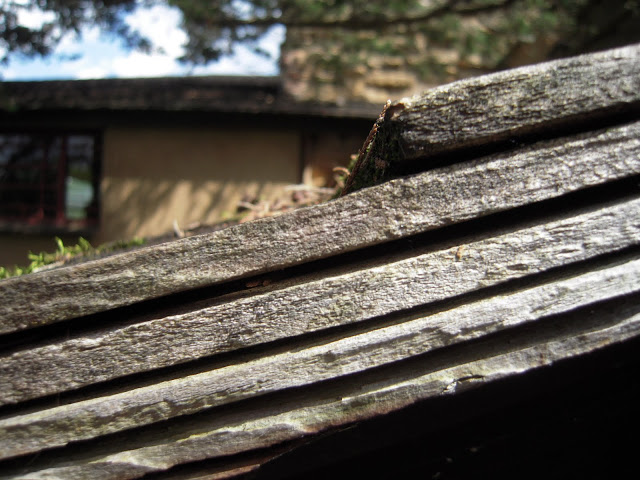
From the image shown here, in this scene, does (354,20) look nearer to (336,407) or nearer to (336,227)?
(336,227)

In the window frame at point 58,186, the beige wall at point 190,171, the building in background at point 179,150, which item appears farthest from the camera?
the window frame at point 58,186

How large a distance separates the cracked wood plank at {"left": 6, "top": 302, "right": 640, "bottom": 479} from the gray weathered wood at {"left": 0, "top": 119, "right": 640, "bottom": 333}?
0.85 feet

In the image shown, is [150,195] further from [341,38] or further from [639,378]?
[639,378]

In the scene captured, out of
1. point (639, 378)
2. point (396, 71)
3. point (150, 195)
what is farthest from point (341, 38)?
point (639, 378)

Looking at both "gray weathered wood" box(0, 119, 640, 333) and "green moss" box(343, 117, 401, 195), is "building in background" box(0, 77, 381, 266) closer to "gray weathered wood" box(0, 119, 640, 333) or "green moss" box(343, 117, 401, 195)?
"green moss" box(343, 117, 401, 195)

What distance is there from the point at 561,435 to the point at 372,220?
772 millimetres

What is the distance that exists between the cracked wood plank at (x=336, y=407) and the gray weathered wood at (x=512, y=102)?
371mm

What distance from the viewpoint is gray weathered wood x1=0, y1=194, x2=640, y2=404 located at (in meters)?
0.84

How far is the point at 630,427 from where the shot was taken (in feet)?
3.82

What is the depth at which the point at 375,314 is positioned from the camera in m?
0.85

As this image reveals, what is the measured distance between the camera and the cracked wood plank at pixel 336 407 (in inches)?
33.7

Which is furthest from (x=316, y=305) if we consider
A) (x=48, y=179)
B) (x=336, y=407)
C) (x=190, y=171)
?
(x=48, y=179)

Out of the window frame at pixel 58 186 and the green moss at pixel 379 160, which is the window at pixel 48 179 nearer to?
the window frame at pixel 58 186

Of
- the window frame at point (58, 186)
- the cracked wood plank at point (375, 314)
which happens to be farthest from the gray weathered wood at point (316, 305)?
the window frame at point (58, 186)
